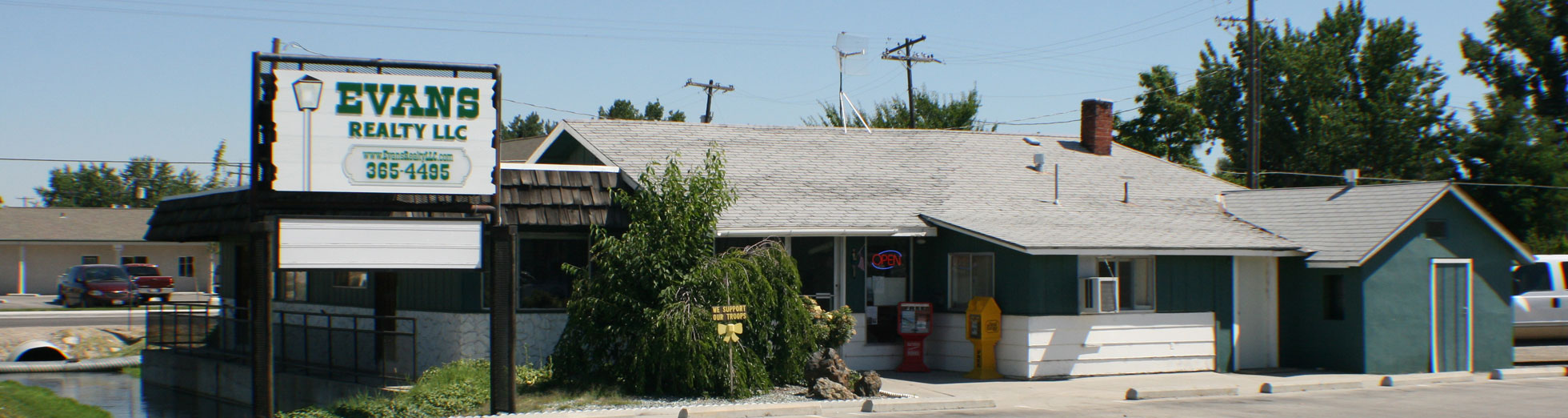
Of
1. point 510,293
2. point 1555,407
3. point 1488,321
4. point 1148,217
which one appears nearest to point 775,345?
point 510,293

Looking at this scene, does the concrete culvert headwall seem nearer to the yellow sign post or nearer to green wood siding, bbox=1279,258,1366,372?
the yellow sign post

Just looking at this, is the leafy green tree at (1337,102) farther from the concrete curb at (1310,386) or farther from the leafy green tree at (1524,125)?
the concrete curb at (1310,386)

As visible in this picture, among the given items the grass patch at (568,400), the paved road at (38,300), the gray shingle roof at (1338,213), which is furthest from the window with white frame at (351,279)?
the paved road at (38,300)

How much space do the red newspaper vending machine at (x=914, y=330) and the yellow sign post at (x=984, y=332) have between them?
72cm

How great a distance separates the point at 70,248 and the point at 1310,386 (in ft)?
157

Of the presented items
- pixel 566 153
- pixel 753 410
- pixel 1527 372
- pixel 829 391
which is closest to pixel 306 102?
pixel 753 410

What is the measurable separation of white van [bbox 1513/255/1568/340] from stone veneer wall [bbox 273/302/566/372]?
16.3 meters

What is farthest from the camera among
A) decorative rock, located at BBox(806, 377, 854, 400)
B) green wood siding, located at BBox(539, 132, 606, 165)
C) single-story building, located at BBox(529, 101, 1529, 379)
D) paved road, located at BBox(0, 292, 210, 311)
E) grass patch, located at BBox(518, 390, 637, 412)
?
paved road, located at BBox(0, 292, 210, 311)

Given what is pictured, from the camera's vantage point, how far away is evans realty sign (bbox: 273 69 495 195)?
12094 millimetres

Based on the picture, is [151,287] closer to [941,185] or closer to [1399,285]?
[941,185]

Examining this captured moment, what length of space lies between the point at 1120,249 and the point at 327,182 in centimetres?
1049

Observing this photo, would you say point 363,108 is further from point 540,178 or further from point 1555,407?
point 1555,407

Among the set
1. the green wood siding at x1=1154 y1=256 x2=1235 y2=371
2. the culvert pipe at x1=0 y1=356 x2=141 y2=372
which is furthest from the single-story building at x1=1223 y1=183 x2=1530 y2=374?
the culvert pipe at x1=0 y1=356 x2=141 y2=372

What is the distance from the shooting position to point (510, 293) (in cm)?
1274
